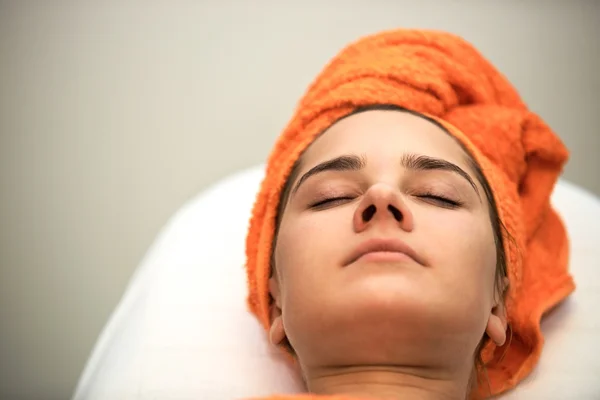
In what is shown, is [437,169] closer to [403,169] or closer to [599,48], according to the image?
[403,169]

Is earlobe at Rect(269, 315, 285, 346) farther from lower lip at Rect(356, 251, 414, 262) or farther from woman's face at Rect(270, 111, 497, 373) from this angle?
lower lip at Rect(356, 251, 414, 262)

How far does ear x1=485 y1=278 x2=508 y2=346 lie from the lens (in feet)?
2.35

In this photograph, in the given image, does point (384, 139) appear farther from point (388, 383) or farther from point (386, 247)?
point (388, 383)

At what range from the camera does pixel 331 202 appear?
703 millimetres

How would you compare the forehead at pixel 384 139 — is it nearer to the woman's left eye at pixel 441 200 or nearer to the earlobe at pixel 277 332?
the woman's left eye at pixel 441 200

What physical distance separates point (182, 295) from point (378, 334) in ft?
1.39

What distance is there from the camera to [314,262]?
2.11ft

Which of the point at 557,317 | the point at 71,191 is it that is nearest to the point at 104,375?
the point at 71,191

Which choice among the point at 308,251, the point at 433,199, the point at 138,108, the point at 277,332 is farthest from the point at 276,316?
the point at 138,108

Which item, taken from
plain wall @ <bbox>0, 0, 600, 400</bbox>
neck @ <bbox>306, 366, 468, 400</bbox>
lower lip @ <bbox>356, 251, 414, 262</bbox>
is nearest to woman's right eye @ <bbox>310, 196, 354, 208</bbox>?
lower lip @ <bbox>356, 251, 414, 262</bbox>

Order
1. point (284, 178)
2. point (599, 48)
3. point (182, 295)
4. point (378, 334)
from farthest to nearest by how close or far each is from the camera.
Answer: point (599, 48), point (182, 295), point (284, 178), point (378, 334)

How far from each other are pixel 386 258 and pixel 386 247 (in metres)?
0.01

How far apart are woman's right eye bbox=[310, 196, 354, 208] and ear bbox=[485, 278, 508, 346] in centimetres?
26

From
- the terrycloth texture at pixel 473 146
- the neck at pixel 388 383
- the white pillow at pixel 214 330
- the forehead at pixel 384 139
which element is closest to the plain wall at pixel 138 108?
the white pillow at pixel 214 330
